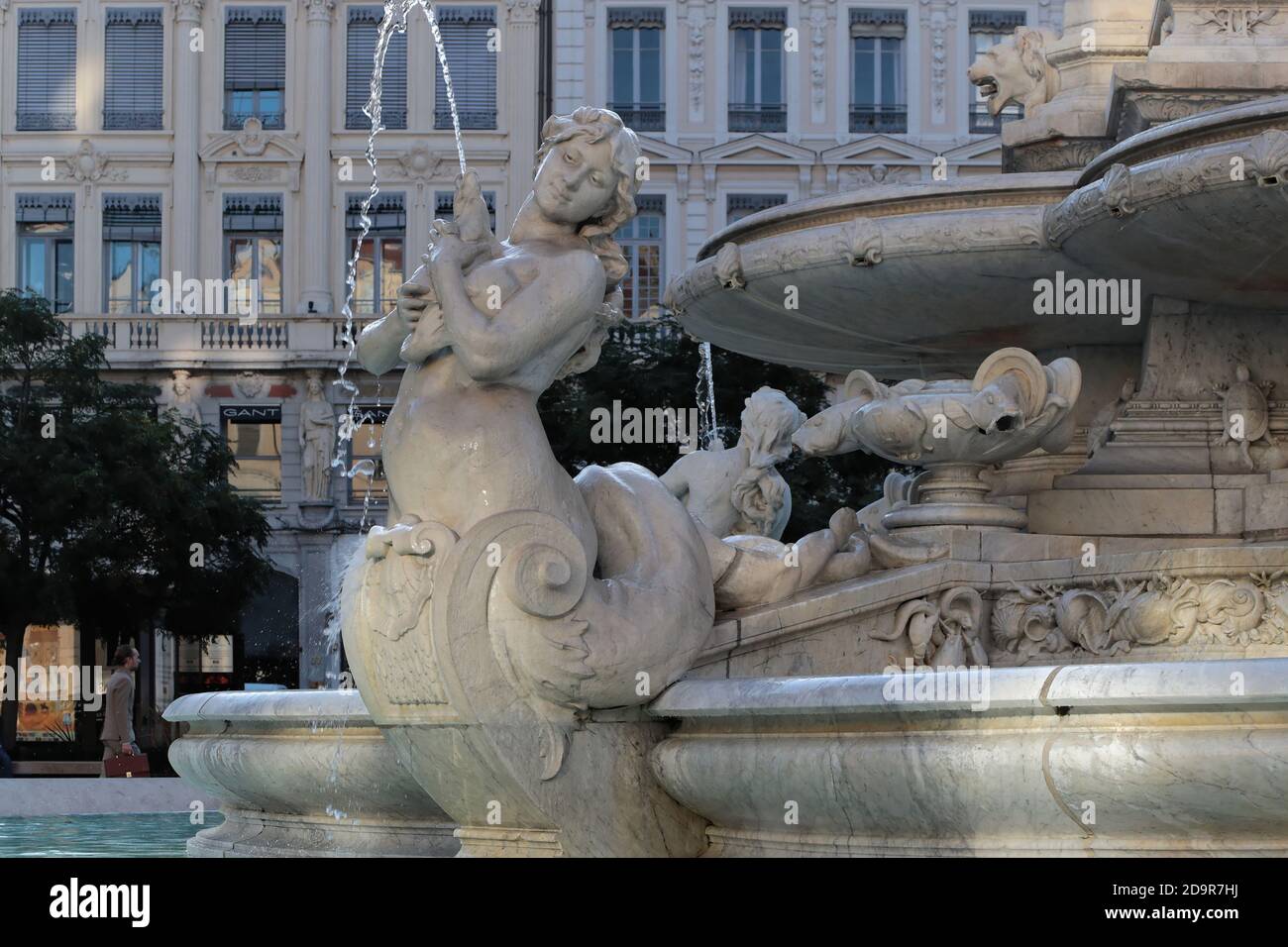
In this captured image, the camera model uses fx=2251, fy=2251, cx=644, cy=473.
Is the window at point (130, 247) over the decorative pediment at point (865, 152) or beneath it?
beneath

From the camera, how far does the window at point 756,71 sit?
1513 inches

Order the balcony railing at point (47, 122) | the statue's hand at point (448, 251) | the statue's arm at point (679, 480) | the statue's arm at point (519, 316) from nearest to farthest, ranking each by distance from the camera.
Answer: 1. the statue's arm at point (519, 316)
2. the statue's hand at point (448, 251)
3. the statue's arm at point (679, 480)
4. the balcony railing at point (47, 122)

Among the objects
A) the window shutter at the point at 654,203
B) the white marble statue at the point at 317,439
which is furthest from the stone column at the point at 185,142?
the window shutter at the point at 654,203

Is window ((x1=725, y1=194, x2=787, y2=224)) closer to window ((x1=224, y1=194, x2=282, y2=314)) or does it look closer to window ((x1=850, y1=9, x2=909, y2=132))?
window ((x1=850, y1=9, x2=909, y2=132))

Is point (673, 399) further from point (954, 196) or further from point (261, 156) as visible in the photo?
point (954, 196)

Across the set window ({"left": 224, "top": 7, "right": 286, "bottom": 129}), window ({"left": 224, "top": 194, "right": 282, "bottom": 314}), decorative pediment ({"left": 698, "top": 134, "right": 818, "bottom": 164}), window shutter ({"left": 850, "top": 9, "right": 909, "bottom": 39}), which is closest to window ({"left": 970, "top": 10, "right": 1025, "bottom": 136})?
window shutter ({"left": 850, "top": 9, "right": 909, "bottom": 39})

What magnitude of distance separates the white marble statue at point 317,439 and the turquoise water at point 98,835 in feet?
83.3

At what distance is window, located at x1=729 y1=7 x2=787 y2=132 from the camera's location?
3844cm

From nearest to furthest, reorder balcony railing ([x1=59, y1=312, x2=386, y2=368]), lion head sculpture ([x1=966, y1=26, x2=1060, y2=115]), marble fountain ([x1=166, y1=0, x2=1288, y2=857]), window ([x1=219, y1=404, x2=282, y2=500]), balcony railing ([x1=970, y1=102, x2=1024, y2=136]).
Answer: marble fountain ([x1=166, y1=0, x2=1288, y2=857]) → lion head sculpture ([x1=966, y1=26, x2=1060, y2=115]) → balcony railing ([x1=59, y1=312, x2=386, y2=368]) → balcony railing ([x1=970, y1=102, x2=1024, y2=136]) → window ([x1=219, y1=404, x2=282, y2=500])

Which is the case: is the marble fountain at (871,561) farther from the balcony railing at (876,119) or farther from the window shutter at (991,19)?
the window shutter at (991,19)

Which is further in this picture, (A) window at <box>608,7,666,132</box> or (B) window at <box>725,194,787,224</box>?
(A) window at <box>608,7,666,132</box>

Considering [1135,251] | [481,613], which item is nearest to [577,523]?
[481,613]

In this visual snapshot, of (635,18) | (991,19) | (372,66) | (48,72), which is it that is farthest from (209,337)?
(991,19)

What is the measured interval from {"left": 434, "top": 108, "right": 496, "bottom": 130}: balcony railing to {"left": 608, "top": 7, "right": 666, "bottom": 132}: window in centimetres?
216
